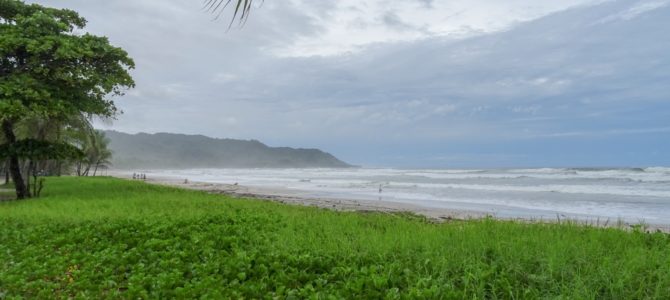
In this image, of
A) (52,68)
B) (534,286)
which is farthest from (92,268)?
(52,68)

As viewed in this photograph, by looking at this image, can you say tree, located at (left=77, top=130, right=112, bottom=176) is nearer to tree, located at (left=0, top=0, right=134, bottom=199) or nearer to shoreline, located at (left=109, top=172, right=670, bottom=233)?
tree, located at (left=0, top=0, right=134, bottom=199)

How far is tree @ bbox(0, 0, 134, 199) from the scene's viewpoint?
1448cm

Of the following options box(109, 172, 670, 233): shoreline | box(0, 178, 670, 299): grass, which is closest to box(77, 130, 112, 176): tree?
box(109, 172, 670, 233): shoreline

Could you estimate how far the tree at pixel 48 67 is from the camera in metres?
14.5

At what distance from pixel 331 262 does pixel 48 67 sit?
15.2 metres

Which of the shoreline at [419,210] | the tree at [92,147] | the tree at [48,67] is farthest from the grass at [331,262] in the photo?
the tree at [92,147]

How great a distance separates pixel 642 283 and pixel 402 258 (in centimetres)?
252

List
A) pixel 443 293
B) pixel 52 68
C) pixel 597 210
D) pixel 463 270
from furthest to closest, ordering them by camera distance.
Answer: pixel 597 210 → pixel 52 68 → pixel 463 270 → pixel 443 293

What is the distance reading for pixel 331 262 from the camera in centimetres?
570

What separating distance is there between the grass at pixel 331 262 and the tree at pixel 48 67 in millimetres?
7747

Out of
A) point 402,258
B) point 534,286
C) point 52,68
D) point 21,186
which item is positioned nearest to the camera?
point 534,286

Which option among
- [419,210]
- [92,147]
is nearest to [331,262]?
[419,210]

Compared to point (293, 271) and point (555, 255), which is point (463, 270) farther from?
point (293, 271)

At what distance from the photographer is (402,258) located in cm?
569
